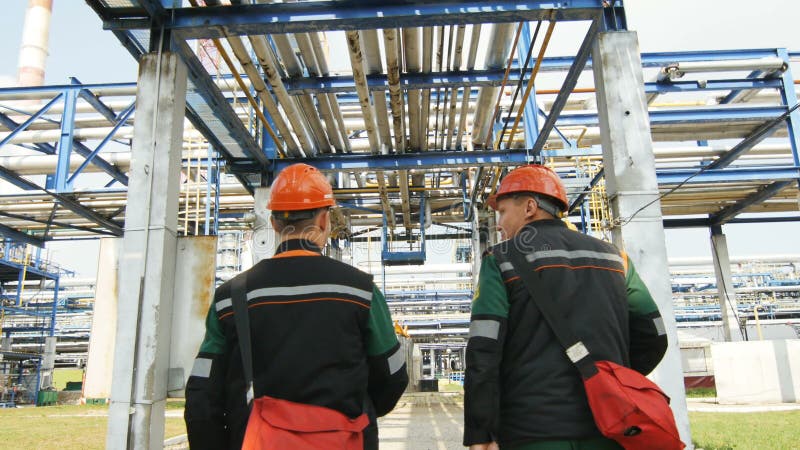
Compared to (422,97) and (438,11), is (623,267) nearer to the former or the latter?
(438,11)

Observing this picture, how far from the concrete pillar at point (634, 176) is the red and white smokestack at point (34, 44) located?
21.1 m

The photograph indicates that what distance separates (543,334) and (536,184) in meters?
0.70

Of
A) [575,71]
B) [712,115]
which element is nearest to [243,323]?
[575,71]

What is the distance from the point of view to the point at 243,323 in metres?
2.09

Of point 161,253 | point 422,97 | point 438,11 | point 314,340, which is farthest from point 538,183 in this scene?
point 422,97

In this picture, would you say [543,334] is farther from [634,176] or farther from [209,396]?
[634,176]

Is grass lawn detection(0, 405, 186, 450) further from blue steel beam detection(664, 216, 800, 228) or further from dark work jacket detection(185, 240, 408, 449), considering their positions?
blue steel beam detection(664, 216, 800, 228)

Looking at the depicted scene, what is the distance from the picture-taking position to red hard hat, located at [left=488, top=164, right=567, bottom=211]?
2.47 meters

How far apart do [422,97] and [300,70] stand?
153cm

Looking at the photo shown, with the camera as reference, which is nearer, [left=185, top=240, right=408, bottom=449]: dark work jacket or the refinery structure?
[left=185, top=240, right=408, bottom=449]: dark work jacket

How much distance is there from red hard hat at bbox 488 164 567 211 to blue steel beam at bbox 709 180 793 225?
1372 centimetres

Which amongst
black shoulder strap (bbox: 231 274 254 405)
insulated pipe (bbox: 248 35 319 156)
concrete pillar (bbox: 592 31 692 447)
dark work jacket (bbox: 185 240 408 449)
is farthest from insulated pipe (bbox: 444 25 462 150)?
black shoulder strap (bbox: 231 274 254 405)

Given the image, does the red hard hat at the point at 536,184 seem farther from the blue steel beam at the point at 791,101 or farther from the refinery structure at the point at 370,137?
the blue steel beam at the point at 791,101

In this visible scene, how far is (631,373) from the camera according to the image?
6.63ft
